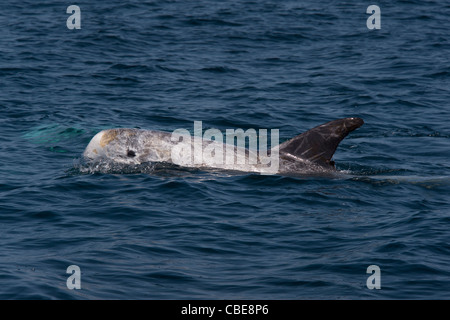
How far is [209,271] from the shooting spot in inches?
383

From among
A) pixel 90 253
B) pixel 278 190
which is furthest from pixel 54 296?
pixel 278 190

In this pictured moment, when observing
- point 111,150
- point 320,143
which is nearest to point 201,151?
point 111,150

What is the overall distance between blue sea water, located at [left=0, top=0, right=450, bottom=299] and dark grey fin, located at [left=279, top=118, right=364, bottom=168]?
0.53 metres

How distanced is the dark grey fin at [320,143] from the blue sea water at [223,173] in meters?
0.53

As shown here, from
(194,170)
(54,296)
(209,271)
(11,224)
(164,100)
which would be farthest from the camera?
(164,100)

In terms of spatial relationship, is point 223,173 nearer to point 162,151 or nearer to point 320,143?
point 162,151

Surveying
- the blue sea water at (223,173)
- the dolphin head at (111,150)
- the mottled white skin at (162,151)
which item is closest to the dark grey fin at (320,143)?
the blue sea water at (223,173)

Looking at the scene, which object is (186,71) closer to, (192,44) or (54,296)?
(192,44)

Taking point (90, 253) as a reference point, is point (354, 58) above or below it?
above

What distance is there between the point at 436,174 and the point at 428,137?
383 centimetres

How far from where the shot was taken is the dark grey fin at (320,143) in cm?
1412

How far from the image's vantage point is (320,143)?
1440 centimetres

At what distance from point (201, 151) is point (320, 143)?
2.77 metres

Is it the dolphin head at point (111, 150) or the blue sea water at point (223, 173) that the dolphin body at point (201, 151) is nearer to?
the dolphin head at point (111, 150)
